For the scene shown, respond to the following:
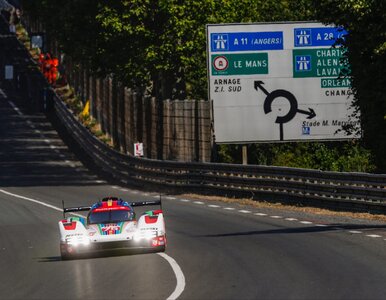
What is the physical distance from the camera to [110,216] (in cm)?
2438

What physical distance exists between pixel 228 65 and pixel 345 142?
256 inches

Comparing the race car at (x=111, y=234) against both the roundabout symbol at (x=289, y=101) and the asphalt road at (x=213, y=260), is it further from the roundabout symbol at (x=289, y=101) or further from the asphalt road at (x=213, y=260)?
the roundabout symbol at (x=289, y=101)

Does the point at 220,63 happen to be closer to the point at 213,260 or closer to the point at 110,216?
the point at 110,216

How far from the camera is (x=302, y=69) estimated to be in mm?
45000

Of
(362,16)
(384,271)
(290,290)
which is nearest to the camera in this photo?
(290,290)

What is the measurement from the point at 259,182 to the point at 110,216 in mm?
15855

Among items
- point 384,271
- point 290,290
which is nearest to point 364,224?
point 384,271

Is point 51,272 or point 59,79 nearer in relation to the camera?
point 51,272

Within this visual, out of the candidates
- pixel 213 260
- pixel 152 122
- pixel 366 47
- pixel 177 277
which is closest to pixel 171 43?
pixel 152 122

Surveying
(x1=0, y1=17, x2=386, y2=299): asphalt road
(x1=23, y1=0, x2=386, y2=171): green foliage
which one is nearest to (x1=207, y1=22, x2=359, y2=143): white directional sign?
(x1=23, y1=0, x2=386, y2=171): green foliage

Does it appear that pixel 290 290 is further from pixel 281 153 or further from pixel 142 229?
pixel 281 153

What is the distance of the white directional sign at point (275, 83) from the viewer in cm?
4419

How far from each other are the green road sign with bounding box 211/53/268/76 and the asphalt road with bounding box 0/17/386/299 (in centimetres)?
517

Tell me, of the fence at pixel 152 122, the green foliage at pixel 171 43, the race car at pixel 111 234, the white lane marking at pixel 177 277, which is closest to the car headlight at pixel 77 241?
the race car at pixel 111 234
